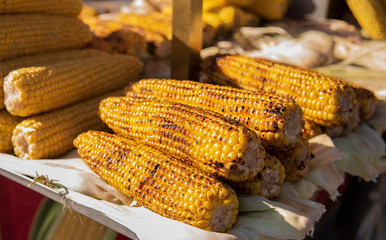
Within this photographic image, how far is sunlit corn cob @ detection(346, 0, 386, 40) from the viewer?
3571 millimetres

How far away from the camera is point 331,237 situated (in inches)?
94.9

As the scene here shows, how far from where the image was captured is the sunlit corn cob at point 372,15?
11.7ft

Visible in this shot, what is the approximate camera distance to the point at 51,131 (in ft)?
5.34

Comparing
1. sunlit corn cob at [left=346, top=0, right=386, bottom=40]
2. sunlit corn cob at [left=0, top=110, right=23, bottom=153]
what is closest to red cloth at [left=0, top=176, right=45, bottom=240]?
sunlit corn cob at [left=0, top=110, right=23, bottom=153]

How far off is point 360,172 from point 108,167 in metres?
1.16

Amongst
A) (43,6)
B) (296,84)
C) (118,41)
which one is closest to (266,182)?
(296,84)

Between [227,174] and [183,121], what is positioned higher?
[183,121]

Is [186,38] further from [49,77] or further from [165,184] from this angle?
[165,184]

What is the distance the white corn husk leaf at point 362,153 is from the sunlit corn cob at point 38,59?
1.51 metres

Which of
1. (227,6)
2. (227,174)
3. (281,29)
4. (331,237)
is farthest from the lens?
(227,6)

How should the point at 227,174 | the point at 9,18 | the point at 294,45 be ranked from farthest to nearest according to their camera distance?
the point at 294,45, the point at 9,18, the point at 227,174

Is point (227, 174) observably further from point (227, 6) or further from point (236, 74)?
point (227, 6)

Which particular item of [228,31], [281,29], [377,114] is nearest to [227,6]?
[228,31]

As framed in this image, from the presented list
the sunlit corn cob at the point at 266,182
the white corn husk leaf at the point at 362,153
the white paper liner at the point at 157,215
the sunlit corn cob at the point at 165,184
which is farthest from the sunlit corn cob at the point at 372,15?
the sunlit corn cob at the point at 165,184
